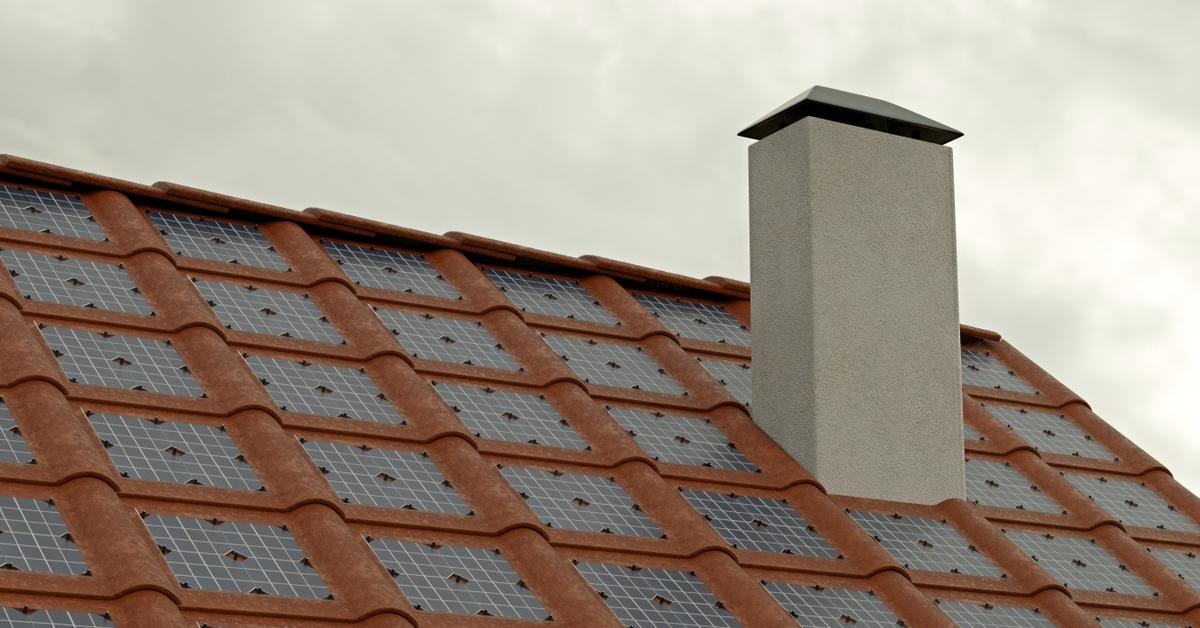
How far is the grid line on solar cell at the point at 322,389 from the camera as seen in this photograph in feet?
55.8

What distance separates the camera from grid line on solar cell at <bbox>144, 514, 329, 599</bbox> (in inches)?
539

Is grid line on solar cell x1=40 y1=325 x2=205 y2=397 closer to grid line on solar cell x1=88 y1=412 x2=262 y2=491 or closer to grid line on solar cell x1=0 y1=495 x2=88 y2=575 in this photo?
grid line on solar cell x1=88 y1=412 x2=262 y2=491

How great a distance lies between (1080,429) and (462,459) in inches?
394

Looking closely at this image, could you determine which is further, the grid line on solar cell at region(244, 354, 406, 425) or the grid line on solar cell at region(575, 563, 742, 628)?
the grid line on solar cell at region(244, 354, 406, 425)

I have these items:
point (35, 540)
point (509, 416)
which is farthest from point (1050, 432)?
point (35, 540)

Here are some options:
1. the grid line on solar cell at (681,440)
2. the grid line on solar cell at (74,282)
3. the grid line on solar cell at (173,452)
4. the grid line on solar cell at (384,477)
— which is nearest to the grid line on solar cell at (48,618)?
the grid line on solar cell at (173,452)

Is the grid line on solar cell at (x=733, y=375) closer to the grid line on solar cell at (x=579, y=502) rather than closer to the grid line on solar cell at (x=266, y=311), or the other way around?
the grid line on solar cell at (x=579, y=502)

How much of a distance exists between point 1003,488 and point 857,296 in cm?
289

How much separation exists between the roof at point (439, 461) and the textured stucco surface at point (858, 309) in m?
0.45

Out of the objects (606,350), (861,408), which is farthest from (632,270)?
(861,408)

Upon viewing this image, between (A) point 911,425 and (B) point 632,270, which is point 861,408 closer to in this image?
(A) point 911,425

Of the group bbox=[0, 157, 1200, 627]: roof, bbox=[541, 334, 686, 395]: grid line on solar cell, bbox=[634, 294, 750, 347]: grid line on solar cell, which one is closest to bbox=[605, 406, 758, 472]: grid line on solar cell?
bbox=[0, 157, 1200, 627]: roof

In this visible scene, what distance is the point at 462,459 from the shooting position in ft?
54.7

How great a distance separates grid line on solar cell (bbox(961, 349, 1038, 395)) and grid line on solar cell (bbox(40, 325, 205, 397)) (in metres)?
11.1
